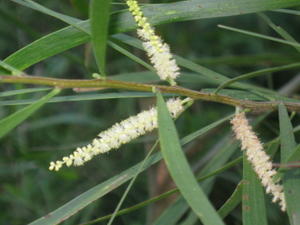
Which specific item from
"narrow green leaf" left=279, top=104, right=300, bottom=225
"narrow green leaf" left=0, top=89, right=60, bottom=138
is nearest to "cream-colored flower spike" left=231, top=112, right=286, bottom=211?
"narrow green leaf" left=279, top=104, right=300, bottom=225

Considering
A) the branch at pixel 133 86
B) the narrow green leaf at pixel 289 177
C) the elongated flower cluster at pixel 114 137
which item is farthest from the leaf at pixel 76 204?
the narrow green leaf at pixel 289 177

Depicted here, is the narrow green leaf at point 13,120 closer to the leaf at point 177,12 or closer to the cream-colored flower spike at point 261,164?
the leaf at point 177,12

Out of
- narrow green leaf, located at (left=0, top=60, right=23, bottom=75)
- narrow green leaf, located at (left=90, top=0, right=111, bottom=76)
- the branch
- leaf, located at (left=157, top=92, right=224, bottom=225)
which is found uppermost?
narrow green leaf, located at (left=90, top=0, right=111, bottom=76)

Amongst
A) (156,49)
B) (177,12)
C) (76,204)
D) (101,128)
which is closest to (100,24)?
(156,49)

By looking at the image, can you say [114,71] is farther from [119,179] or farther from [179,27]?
[119,179]

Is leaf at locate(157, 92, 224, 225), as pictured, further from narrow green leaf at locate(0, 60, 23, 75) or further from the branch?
narrow green leaf at locate(0, 60, 23, 75)

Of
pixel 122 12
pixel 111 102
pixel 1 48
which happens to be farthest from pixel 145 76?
pixel 1 48

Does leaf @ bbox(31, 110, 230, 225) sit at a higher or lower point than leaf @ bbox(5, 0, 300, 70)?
lower
